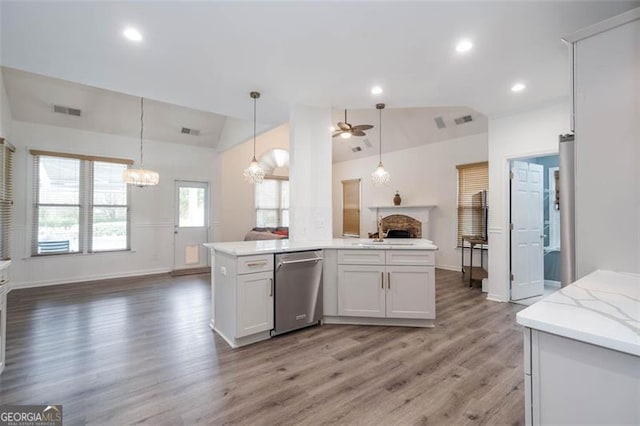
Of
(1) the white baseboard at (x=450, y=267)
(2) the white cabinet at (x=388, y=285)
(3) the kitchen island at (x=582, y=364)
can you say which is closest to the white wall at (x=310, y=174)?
(2) the white cabinet at (x=388, y=285)

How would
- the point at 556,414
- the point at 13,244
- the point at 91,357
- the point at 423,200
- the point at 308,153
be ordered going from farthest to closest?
the point at 423,200
the point at 13,244
the point at 308,153
the point at 91,357
the point at 556,414

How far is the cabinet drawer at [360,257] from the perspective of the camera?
3.33m

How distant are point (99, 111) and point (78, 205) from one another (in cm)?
192

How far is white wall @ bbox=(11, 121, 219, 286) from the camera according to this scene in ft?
16.9

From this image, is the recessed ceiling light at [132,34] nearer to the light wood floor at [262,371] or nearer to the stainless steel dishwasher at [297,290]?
the stainless steel dishwasher at [297,290]

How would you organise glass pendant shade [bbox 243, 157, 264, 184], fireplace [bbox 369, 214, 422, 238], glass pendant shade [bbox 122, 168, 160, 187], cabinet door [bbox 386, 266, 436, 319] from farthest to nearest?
fireplace [bbox 369, 214, 422, 238] < glass pendant shade [bbox 122, 168, 160, 187] < glass pendant shade [bbox 243, 157, 264, 184] < cabinet door [bbox 386, 266, 436, 319]

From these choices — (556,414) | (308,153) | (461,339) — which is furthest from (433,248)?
(556,414)

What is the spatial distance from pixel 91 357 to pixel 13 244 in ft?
13.8

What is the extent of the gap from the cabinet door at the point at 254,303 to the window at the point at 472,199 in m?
4.92

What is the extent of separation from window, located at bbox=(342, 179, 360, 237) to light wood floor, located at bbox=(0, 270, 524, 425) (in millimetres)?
5299

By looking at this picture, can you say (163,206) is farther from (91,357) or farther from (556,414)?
(556,414)

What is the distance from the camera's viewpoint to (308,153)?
398cm

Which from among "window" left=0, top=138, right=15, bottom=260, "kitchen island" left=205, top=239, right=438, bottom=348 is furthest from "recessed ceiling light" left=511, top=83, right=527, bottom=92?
"window" left=0, top=138, right=15, bottom=260

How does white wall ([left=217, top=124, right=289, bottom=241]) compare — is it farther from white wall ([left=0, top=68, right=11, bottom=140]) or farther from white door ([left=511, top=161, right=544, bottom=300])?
white door ([left=511, top=161, right=544, bottom=300])
